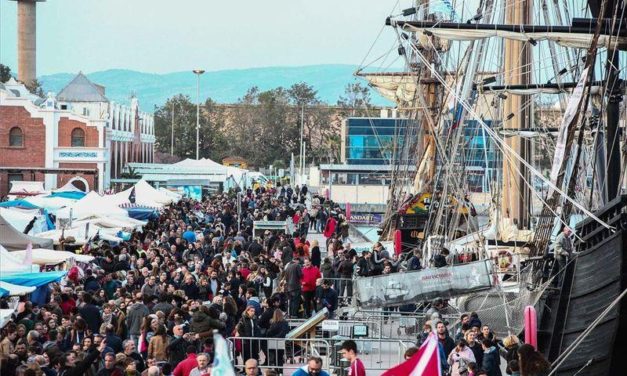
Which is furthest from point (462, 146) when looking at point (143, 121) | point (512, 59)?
point (143, 121)

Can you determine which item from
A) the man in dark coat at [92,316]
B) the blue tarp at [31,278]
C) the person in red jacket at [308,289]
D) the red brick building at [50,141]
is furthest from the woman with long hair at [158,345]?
the red brick building at [50,141]

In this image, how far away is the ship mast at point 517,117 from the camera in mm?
40094

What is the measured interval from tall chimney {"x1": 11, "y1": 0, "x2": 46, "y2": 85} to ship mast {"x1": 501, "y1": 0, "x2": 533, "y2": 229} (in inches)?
3858

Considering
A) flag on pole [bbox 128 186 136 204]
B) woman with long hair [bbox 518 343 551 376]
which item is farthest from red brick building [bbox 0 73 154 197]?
woman with long hair [bbox 518 343 551 376]

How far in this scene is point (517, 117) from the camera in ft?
141

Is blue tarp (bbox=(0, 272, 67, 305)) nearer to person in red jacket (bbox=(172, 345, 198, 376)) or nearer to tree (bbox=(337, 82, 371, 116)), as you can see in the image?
person in red jacket (bbox=(172, 345, 198, 376))

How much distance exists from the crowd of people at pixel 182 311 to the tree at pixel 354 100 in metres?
112

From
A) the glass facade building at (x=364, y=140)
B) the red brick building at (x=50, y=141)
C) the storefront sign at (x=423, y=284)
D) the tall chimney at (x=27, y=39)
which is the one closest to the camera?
the storefront sign at (x=423, y=284)

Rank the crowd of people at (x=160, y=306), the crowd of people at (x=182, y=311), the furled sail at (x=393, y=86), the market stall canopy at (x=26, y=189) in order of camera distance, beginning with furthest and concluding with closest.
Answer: the furled sail at (x=393, y=86)
the market stall canopy at (x=26, y=189)
the crowd of people at (x=160, y=306)
the crowd of people at (x=182, y=311)

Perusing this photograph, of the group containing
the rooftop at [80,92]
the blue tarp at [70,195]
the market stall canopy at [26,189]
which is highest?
the rooftop at [80,92]

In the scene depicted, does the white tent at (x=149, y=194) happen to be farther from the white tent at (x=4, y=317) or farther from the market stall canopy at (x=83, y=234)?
the white tent at (x=4, y=317)

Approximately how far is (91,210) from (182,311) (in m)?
19.7

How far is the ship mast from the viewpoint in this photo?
1578 inches

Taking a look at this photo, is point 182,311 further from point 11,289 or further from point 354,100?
point 354,100
